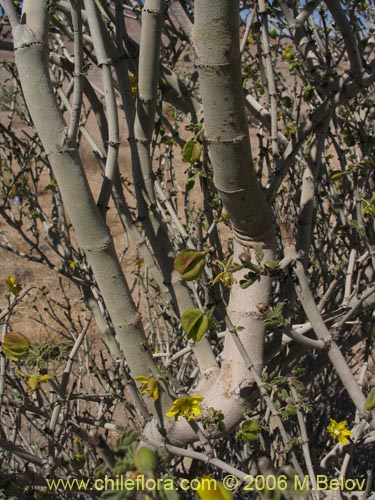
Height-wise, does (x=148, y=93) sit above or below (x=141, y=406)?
above

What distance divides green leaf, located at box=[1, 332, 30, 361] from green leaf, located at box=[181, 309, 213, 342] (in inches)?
16.7

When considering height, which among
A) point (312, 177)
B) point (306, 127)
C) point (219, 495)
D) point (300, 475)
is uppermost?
point (306, 127)

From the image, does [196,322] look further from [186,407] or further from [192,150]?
[192,150]

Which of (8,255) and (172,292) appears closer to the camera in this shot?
(172,292)

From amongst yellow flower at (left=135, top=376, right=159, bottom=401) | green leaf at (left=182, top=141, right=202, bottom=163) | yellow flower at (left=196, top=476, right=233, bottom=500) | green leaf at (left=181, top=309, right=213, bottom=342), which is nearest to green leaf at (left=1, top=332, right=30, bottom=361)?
yellow flower at (left=135, top=376, right=159, bottom=401)

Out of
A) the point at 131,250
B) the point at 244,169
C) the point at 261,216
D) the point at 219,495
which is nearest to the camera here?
the point at 219,495

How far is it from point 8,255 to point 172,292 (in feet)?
18.0

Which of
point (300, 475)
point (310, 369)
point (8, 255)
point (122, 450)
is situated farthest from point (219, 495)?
point (8, 255)

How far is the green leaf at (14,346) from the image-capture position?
125 centimetres

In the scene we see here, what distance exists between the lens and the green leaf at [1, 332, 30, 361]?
4.11 feet

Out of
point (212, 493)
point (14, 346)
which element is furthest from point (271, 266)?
point (14, 346)

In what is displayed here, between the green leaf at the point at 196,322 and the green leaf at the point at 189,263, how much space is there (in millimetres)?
75

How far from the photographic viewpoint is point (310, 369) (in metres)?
2.00

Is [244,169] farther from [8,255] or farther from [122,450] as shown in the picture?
[8,255]
